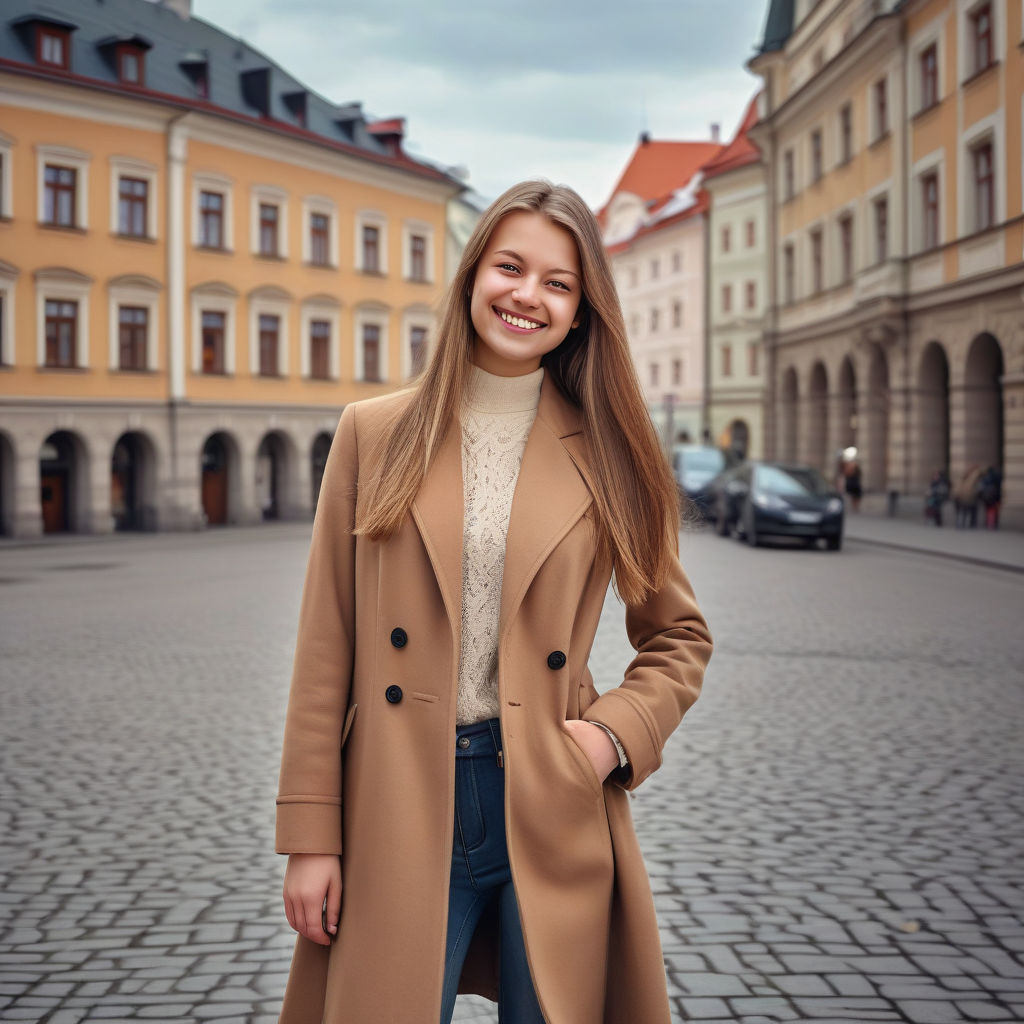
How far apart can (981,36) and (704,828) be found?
2730 centimetres

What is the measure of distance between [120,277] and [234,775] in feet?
103

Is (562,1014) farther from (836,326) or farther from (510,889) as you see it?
(836,326)

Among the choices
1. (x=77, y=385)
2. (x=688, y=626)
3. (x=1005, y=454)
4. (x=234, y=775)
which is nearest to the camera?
(x=688, y=626)

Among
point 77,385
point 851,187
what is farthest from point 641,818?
point 851,187

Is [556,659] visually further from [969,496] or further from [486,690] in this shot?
[969,496]

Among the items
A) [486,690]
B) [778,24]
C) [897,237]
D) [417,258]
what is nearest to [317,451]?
[417,258]

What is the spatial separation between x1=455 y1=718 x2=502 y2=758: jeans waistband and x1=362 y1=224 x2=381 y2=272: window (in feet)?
138

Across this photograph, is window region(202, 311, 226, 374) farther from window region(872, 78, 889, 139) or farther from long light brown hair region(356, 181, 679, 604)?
long light brown hair region(356, 181, 679, 604)

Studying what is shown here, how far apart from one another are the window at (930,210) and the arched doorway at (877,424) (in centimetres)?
398

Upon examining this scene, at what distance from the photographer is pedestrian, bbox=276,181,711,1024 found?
2.16 metres

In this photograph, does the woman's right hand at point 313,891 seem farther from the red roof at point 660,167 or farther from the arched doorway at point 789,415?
the red roof at point 660,167

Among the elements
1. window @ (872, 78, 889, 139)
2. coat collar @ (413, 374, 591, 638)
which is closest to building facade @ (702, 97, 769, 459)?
window @ (872, 78, 889, 139)

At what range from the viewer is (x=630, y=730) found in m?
2.26

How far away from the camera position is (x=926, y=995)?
385cm
